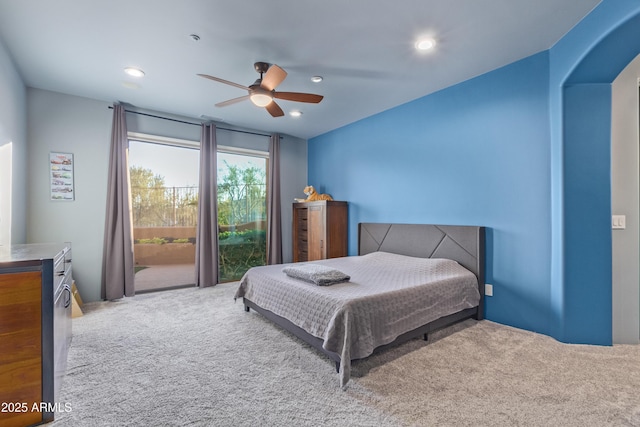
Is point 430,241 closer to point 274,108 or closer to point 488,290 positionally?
point 488,290

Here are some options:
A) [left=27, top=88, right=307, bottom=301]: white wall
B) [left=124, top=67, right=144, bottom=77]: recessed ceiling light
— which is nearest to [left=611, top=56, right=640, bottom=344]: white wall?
[left=124, top=67, right=144, bottom=77]: recessed ceiling light

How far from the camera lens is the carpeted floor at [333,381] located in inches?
66.2

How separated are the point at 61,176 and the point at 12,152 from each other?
0.71 meters

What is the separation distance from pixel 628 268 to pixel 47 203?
6351 millimetres

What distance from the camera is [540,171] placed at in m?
2.83

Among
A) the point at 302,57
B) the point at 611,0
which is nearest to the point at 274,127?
the point at 302,57

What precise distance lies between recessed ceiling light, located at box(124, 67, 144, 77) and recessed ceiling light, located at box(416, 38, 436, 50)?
9.54ft

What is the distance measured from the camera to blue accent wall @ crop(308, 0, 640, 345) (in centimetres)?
254

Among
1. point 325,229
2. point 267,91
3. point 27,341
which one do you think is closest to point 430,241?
point 325,229

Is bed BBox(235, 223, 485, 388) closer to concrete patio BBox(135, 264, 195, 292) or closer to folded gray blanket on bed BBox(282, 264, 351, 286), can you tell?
folded gray blanket on bed BBox(282, 264, 351, 286)

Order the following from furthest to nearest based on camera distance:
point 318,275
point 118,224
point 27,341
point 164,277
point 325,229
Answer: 1. point 325,229
2. point 164,277
3. point 118,224
4. point 318,275
5. point 27,341

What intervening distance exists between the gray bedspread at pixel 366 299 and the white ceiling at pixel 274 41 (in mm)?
2178

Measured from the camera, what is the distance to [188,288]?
462 cm

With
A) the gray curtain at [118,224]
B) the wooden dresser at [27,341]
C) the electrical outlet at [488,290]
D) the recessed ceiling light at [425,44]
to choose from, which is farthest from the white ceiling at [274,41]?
the electrical outlet at [488,290]
